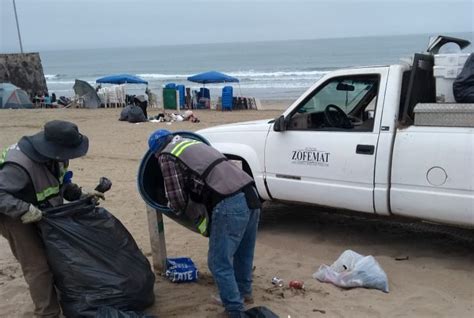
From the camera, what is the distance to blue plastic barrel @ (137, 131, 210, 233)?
4.30 metres

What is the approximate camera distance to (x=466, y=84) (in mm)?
4965

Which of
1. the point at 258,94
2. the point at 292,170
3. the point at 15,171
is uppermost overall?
the point at 15,171

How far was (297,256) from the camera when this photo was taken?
18.1 feet

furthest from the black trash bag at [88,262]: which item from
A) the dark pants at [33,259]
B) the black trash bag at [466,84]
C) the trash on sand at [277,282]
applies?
the black trash bag at [466,84]

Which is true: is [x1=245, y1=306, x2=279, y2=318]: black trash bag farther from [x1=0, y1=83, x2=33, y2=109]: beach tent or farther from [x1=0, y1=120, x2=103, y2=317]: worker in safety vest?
[x1=0, y1=83, x2=33, y2=109]: beach tent

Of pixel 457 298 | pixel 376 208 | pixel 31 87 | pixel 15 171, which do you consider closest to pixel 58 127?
pixel 15 171

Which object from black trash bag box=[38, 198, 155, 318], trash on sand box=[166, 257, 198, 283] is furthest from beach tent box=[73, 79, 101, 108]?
black trash bag box=[38, 198, 155, 318]

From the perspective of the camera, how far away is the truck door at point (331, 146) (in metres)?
5.27

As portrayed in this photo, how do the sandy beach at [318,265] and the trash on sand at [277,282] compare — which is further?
Result: the trash on sand at [277,282]

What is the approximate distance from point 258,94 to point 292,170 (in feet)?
111

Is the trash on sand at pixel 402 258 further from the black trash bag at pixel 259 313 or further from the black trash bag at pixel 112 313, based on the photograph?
the black trash bag at pixel 112 313

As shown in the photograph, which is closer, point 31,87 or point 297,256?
point 297,256

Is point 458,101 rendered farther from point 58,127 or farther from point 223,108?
point 223,108

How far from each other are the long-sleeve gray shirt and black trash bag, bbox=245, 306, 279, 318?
170 centimetres
